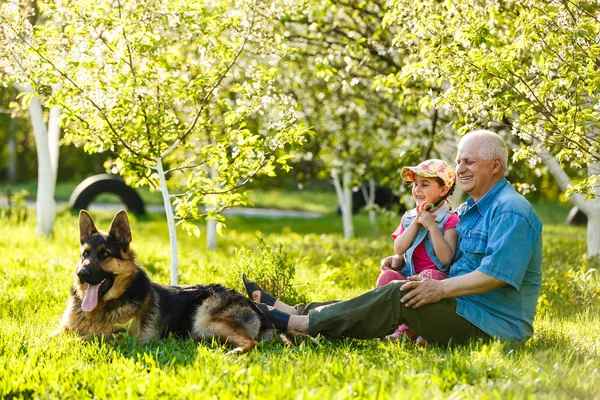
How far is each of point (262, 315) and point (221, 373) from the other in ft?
3.97

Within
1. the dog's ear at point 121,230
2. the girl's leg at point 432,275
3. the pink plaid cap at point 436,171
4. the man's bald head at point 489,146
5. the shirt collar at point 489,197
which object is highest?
the man's bald head at point 489,146

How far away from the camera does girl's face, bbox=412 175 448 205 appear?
5094 millimetres

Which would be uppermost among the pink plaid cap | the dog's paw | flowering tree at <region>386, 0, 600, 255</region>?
flowering tree at <region>386, 0, 600, 255</region>

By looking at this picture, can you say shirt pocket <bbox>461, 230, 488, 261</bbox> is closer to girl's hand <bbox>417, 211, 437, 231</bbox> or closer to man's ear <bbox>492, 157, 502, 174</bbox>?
girl's hand <bbox>417, 211, 437, 231</bbox>

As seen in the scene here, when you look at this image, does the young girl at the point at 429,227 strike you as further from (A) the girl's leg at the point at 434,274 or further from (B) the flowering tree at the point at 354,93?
(B) the flowering tree at the point at 354,93

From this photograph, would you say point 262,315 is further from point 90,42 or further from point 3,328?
point 90,42

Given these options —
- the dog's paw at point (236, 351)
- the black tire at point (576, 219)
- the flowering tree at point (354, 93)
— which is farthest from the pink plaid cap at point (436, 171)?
the black tire at point (576, 219)

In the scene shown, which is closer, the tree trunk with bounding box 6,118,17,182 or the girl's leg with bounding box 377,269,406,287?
the girl's leg with bounding box 377,269,406,287

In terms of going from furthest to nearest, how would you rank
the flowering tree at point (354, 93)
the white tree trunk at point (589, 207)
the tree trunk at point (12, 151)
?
the tree trunk at point (12, 151) < the flowering tree at point (354, 93) < the white tree trunk at point (589, 207)

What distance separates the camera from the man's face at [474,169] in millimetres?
4699

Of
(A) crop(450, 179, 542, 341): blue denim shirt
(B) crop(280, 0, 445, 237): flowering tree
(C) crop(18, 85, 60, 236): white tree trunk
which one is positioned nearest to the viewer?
(A) crop(450, 179, 542, 341): blue denim shirt

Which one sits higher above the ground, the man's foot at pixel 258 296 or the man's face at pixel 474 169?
the man's face at pixel 474 169

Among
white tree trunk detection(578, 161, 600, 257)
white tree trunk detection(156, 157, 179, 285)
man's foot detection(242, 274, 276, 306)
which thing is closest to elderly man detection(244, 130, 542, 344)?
man's foot detection(242, 274, 276, 306)

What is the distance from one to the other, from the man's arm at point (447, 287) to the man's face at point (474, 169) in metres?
0.65
